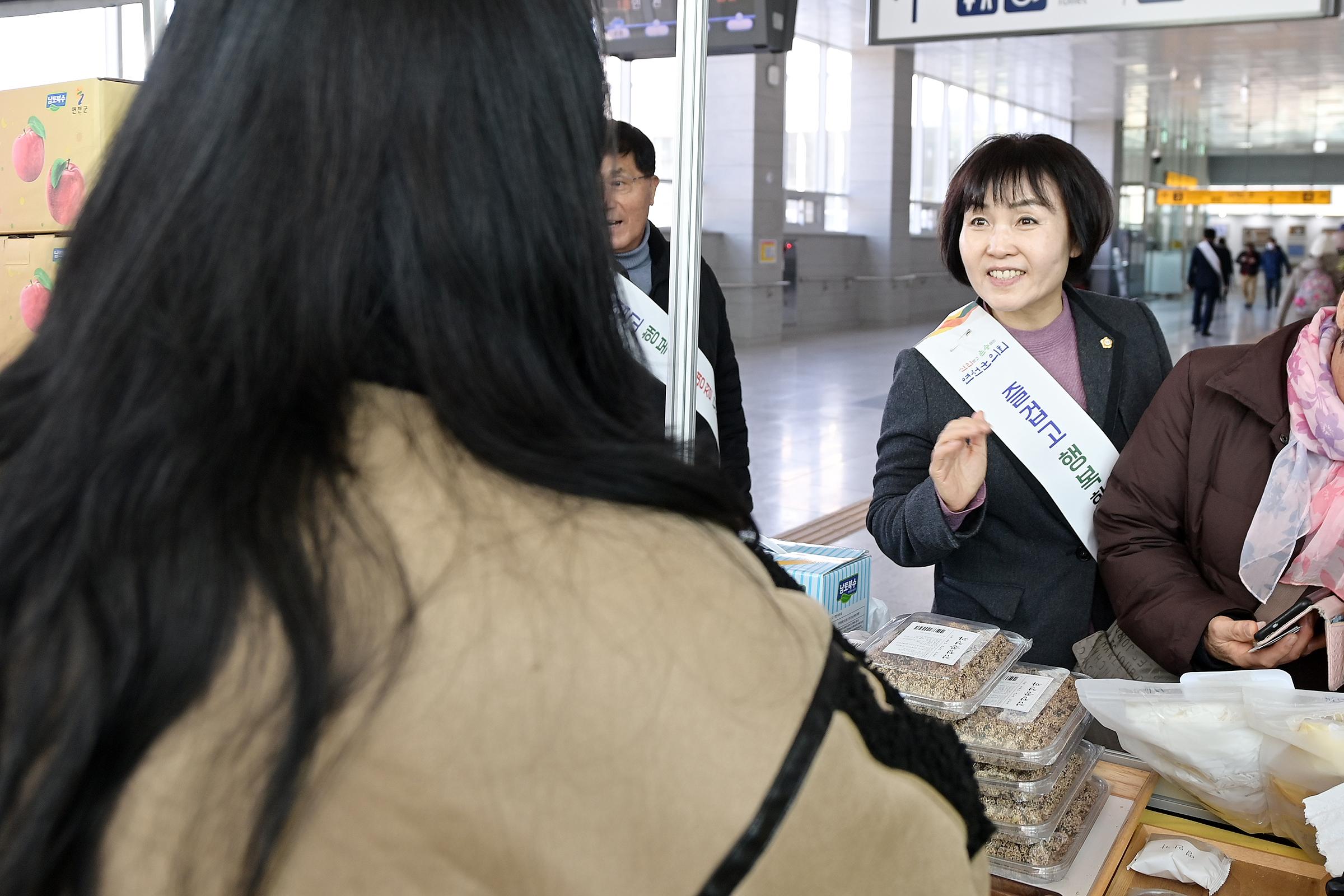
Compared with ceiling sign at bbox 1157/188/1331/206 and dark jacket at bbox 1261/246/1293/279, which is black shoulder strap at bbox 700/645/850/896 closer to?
dark jacket at bbox 1261/246/1293/279

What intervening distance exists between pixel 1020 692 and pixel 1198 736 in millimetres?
210

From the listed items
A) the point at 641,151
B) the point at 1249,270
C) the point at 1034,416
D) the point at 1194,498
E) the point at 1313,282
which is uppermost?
the point at 1249,270

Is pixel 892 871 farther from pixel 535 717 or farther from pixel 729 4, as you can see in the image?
pixel 729 4

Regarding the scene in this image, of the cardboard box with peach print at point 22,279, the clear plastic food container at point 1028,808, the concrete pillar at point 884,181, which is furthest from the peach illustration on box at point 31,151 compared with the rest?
the concrete pillar at point 884,181

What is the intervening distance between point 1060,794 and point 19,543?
1165mm

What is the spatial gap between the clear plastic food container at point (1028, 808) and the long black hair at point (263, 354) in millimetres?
819

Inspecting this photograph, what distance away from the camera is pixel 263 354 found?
58cm

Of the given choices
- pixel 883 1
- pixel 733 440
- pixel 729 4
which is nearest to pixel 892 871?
pixel 733 440

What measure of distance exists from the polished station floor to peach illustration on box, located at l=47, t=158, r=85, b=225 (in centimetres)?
226

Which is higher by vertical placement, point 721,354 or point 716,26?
point 716,26

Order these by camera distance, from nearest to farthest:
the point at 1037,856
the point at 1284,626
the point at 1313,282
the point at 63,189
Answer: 1. the point at 1037,856
2. the point at 1284,626
3. the point at 63,189
4. the point at 1313,282

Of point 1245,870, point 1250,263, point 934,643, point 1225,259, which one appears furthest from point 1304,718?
point 1250,263

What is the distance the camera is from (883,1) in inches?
148

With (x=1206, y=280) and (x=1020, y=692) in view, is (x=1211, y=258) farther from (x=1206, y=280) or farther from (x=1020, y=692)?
(x=1020, y=692)
